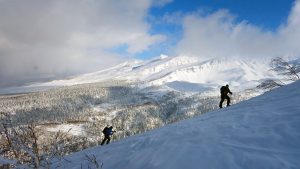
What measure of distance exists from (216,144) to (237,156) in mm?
2010

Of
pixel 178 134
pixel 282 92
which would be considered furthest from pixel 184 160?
pixel 282 92

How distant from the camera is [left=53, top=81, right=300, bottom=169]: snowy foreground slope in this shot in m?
12.4

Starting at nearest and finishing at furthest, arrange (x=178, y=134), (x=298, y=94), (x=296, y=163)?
(x=296, y=163)
(x=178, y=134)
(x=298, y=94)

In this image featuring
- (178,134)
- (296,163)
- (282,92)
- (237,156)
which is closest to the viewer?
(296,163)

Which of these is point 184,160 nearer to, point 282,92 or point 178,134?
point 178,134

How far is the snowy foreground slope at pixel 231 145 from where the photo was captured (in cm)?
1243

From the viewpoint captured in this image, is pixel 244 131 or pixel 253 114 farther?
pixel 253 114

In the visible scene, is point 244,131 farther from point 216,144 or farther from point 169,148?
point 169,148

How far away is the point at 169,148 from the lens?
1630 centimetres

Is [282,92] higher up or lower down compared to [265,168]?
higher up

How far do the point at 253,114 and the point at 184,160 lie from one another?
6.57 m

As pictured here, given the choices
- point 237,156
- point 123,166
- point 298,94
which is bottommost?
point 123,166

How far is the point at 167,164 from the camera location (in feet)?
46.3

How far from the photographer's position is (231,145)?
560 inches
